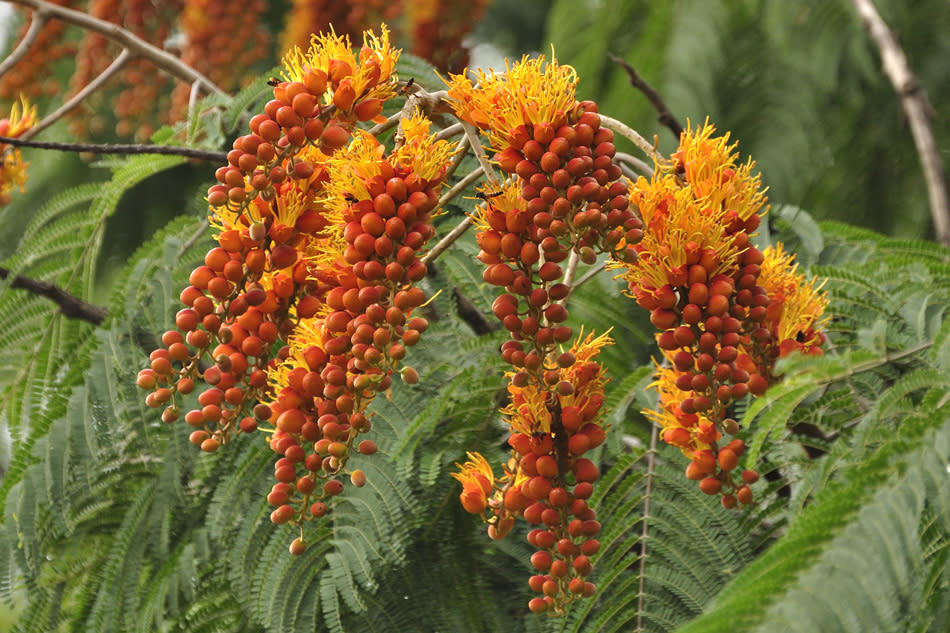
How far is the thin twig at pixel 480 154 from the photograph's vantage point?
1.17 m

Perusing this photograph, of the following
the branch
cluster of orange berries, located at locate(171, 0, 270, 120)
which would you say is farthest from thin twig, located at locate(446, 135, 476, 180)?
cluster of orange berries, located at locate(171, 0, 270, 120)

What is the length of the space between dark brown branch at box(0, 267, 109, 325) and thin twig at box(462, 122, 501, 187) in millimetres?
1076

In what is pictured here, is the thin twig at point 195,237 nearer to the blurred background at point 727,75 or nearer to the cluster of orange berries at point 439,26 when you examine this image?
the blurred background at point 727,75

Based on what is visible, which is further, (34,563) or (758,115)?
(758,115)

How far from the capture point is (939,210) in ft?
8.24

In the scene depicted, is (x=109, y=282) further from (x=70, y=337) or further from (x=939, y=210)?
(x=939, y=210)

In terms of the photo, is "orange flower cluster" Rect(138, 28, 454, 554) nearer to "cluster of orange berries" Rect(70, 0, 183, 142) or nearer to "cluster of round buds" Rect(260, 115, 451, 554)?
"cluster of round buds" Rect(260, 115, 451, 554)

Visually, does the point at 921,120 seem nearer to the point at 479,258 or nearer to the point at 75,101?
the point at 479,258

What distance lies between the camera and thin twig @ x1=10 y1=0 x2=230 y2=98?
2355mm

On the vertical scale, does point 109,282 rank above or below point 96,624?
above

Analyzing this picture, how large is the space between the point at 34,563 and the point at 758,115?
7.79 ft

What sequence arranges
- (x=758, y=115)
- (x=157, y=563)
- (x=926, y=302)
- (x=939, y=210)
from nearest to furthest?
(x=926, y=302), (x=157, y=563), (x=939, y=210), (x=758, y=115)

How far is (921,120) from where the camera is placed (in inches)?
101

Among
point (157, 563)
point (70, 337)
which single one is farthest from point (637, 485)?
point (70, 337)
